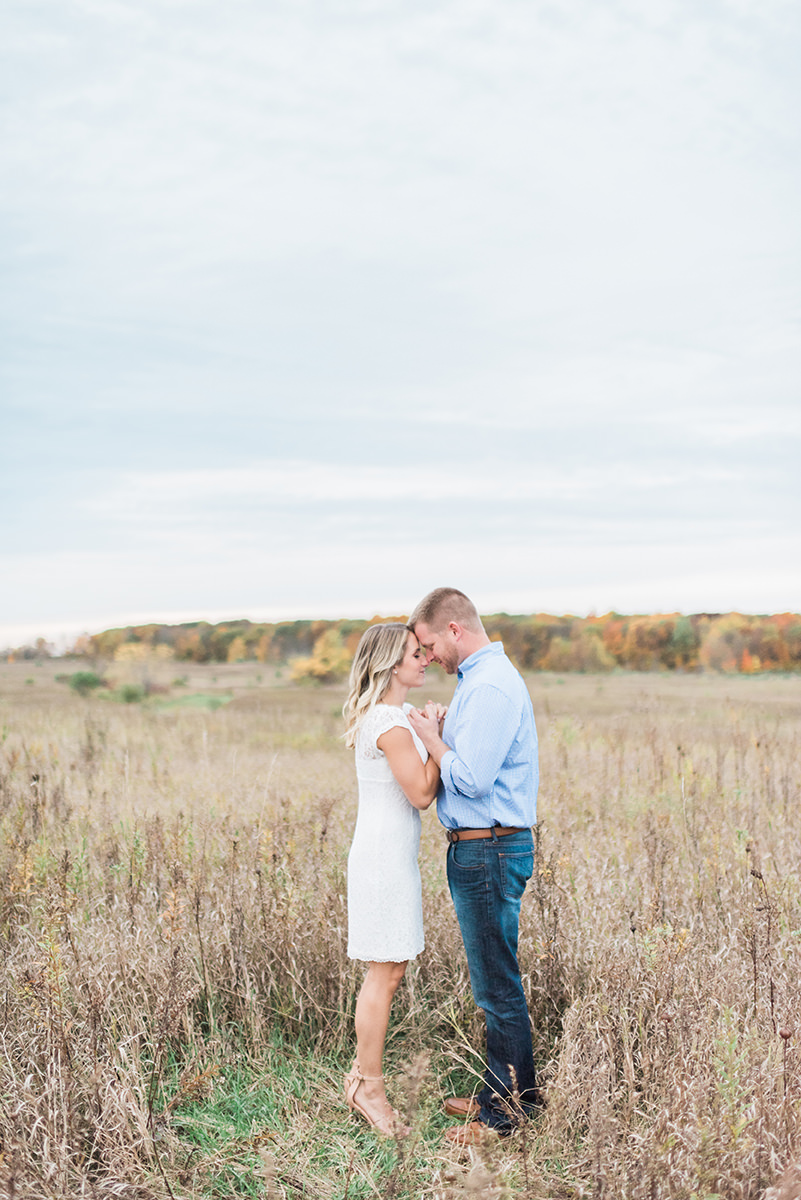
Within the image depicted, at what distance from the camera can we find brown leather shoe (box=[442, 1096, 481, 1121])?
3.60m

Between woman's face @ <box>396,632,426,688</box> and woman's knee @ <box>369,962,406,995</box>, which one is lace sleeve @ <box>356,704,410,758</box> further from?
woman's knee @ <box>369,962,406,995</box>

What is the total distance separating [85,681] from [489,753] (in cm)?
2499

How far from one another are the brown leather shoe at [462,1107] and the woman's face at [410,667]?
5.81 feet

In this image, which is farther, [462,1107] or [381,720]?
[462,1107]

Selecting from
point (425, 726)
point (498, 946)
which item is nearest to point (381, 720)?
point (425, 726)

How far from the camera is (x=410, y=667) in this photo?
3562mm

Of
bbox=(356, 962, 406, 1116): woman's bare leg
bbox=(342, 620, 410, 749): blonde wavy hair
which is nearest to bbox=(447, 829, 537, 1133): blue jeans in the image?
bbox=(356, 962, 406, 1116): woman's bare leg

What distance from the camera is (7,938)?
465cm

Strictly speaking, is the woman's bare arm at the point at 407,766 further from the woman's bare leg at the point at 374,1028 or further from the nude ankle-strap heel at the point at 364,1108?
the nude ankle-strap heel at the point at 364,1108

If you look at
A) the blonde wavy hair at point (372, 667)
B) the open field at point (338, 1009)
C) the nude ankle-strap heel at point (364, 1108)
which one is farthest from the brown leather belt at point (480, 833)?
the nude ankle-strap heel at point (364, 1108)

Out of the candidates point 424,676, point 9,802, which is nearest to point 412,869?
point 424,676

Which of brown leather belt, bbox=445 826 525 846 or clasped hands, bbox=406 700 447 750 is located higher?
clasped hands, bbox=406 700 447 750

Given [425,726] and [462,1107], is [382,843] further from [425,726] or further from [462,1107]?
[462,1107]

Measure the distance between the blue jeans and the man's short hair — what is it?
0.87 metres
